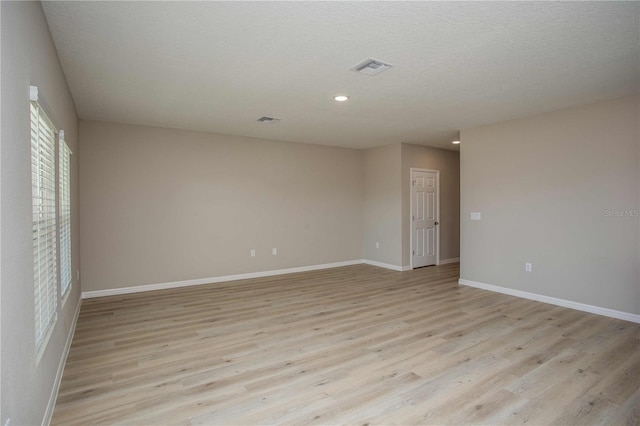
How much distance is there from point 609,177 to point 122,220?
260 inches

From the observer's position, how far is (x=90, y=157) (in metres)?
5.12

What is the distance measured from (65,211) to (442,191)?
6.80 metres

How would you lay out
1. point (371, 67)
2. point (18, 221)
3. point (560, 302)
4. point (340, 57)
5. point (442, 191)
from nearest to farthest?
point (18, 221) → point (340, 57) → point (371, 67) → point (560, 302) → point (442, 191)

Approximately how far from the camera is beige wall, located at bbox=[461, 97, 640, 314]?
4.08 m

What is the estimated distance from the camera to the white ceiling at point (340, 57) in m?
2.30

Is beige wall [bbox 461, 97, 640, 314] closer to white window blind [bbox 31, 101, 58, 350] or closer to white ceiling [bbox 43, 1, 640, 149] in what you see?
white ceiling [bbox 43, 1, 640, 149]

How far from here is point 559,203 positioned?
4633 millimetres

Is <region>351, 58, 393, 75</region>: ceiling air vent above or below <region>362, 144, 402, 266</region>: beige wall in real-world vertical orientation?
above

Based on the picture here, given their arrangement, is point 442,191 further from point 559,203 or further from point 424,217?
point 559,203

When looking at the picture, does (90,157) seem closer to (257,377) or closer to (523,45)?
(257,377)

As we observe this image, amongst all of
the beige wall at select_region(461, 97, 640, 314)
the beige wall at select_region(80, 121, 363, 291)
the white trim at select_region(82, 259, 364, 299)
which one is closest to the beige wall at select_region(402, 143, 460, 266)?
the beige wall at select_region(80, 121, 363, 291)

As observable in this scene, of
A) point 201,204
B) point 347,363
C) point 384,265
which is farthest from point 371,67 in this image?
point 384,265

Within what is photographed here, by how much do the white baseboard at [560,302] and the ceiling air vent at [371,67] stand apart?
3.87m

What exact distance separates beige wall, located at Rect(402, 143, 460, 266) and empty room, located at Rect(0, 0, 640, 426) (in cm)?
7
